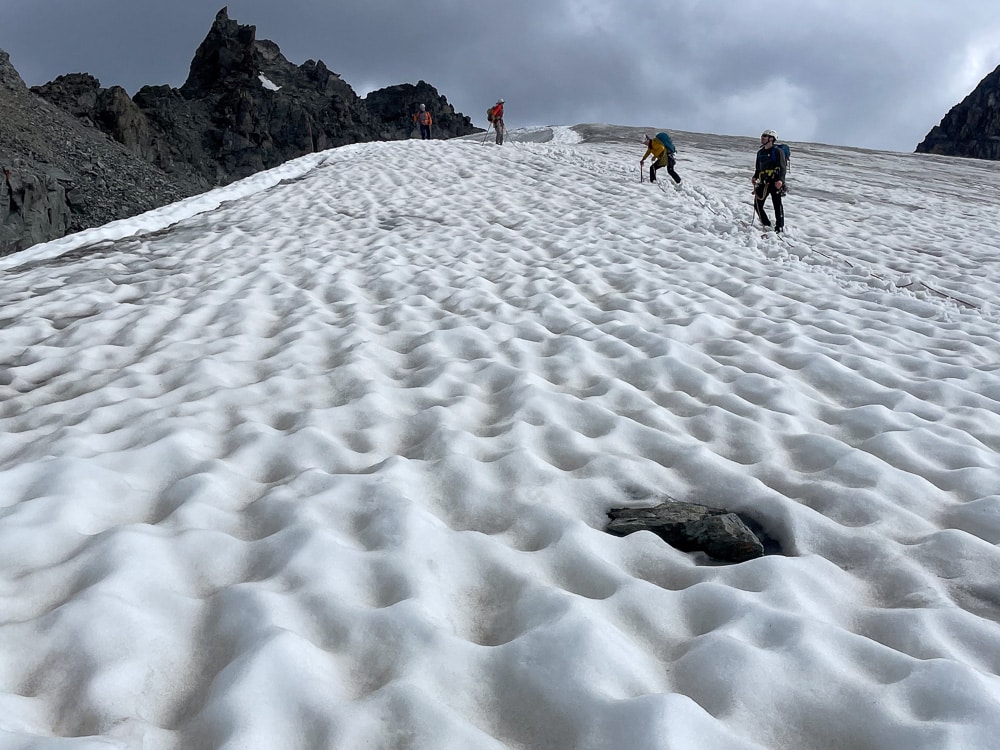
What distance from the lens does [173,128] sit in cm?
5850

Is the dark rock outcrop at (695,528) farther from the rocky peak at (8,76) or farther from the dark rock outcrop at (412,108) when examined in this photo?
the dark rock outcrop at (412,108)

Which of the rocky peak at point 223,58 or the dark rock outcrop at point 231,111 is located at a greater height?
the rocky peak at point 223,58

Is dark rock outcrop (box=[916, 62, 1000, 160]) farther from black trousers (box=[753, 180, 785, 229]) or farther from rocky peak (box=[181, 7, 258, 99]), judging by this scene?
black trousers (box=[753, 180, 785, 229])

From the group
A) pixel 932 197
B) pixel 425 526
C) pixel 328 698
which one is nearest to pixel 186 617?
pixel 328 698

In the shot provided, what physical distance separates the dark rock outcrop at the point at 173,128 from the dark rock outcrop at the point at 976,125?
55.2 metres

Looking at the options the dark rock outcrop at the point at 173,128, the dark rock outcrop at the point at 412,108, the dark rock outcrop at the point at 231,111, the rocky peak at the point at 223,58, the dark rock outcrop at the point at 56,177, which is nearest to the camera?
the dark rock outcrop at the point at 56,177

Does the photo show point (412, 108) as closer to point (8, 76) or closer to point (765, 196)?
point (8, 76)

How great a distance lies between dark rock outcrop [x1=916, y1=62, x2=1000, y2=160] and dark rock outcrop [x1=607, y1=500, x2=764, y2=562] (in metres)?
90.3

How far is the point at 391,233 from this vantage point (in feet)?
31.7

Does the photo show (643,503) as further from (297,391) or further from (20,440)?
(20,440)

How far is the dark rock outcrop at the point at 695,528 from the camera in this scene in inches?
118

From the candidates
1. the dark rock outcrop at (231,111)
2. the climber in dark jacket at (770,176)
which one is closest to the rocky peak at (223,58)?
the dark rock outcrop at (231,111)

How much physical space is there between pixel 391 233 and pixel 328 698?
26.6 feet

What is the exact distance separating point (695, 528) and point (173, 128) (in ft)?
213
